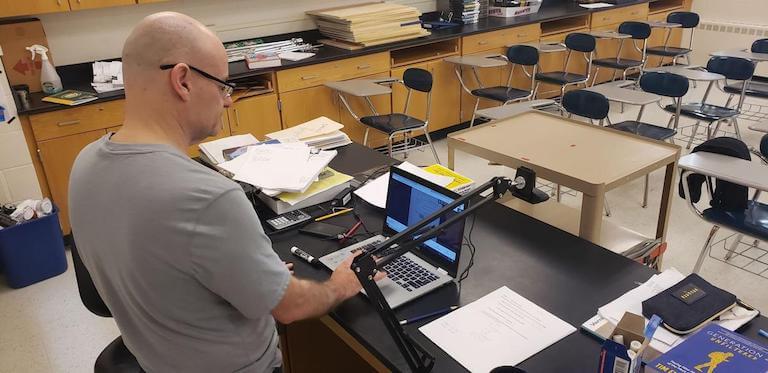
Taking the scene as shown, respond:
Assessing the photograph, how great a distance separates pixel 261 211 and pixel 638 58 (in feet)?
18.4

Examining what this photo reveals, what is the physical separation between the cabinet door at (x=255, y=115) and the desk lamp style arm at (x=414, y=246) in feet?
9.20

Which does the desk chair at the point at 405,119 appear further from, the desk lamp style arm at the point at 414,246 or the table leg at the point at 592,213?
the desk lamp style arm at the point at 414,246

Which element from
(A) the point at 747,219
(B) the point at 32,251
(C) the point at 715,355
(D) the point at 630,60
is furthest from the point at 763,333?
(D) the point at 630,60

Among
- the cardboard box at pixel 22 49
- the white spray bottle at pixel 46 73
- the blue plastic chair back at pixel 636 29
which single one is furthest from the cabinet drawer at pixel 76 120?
the blue plastic chair back at pixel 636 29

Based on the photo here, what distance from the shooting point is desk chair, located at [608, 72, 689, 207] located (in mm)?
3693

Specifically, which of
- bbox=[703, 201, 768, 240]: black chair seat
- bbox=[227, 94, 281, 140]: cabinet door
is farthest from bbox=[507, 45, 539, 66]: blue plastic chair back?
bbox=[703, 201, 768, 240]: black chair seat

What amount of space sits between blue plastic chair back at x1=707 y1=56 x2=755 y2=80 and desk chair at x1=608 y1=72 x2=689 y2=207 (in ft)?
2.19

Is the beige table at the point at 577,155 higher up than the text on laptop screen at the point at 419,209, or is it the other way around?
the text on laptop screen at the point at 419,209

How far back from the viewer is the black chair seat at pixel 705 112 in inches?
158

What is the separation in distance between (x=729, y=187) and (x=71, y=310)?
322 cm

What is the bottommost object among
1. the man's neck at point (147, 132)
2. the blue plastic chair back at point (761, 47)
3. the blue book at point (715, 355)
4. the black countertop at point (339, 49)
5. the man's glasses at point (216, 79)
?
the blue plastic chair back at point (761, 47)

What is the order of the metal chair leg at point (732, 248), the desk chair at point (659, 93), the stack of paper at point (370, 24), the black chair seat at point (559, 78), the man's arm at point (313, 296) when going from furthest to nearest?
the black chair seat at point (559, 78) < the stack of paper at point (370, 24) < the desk chair at point (659, 93) < the metal chair leg at point (732, 248) < the man's arm at point (313, 296)

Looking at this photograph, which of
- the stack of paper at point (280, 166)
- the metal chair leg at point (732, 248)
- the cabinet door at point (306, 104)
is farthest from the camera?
the cabinet door at point (306, 104)

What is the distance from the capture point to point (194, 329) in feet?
3.95
